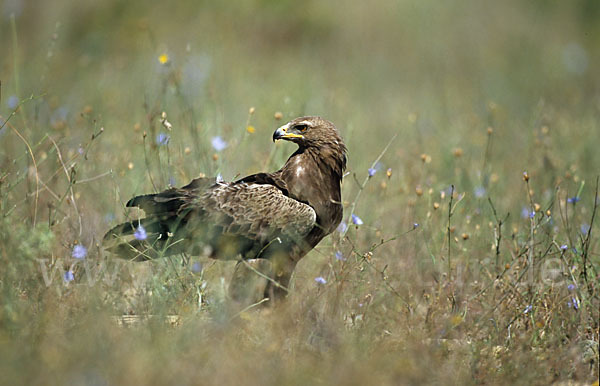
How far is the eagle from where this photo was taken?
412 cm

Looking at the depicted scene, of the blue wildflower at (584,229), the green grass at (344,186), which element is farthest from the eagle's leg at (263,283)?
the blue wildflower at (584,229)

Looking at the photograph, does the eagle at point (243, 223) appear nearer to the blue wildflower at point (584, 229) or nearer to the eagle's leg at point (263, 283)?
the eagle's leg at point (263, 283)

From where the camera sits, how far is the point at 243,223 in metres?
4.20

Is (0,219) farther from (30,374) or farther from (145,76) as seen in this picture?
(145,76)

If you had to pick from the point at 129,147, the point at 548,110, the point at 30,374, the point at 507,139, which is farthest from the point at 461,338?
the point at 548,110

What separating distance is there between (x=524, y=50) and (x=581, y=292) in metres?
8.07

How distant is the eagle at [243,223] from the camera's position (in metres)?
4.12

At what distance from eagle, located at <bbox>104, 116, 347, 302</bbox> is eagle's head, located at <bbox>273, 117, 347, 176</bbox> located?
135 mm

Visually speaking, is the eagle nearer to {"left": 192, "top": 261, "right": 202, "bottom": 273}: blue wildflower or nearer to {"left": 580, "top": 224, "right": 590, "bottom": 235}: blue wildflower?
{"left": 192, "top": 261, "right": 202, "bottom": 273}: blue wildflower

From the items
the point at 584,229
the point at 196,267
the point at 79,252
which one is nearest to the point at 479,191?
the point at 584,229

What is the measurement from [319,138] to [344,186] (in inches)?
59.3

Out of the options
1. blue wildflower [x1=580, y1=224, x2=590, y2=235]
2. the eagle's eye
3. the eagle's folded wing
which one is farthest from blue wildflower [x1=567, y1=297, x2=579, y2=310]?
the eagle's eye

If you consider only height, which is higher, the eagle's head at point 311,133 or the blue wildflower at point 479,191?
the eagle's head at point 311,133

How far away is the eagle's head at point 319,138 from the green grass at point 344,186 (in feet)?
1.26
